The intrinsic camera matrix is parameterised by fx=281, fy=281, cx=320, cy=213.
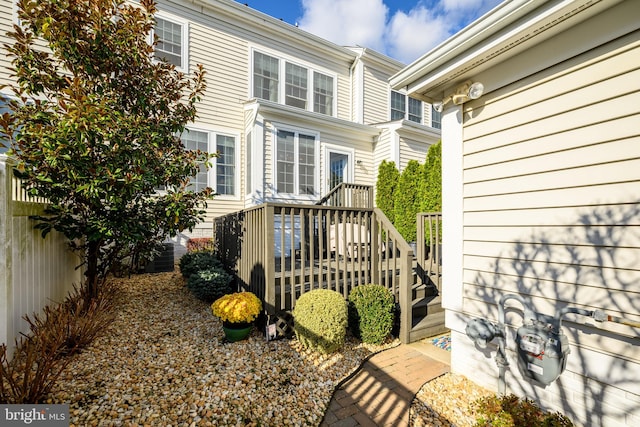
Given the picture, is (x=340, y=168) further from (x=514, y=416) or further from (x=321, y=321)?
(x=514, y=416)

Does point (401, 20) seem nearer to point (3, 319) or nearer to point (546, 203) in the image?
point (546, 203)

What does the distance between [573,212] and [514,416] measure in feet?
5.08

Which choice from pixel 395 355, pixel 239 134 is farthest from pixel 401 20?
pixel 395 355

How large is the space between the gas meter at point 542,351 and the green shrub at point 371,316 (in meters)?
1.61

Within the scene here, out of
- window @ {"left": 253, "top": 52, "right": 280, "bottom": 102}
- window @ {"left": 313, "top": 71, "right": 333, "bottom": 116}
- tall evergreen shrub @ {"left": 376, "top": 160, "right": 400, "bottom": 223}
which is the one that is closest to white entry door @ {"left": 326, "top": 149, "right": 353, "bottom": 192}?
tall evergreen shrub @ {"left": 376, "top": 160, "right": 400, "bottom": 223}

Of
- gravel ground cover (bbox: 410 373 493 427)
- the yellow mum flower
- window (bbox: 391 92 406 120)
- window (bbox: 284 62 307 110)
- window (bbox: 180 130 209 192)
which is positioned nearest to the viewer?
gravel ground cover (bbox: 410 373 493 427)

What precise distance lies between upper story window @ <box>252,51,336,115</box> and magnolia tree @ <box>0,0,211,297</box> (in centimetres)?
507

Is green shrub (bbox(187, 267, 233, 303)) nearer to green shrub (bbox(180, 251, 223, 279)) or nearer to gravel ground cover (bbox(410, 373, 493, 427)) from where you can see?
green shrub (bbox(180, 251, 223, 279))

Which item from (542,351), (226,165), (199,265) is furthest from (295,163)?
(542,351)

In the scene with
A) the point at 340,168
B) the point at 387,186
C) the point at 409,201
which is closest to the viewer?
the point at 409,201

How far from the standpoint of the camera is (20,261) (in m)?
2.73

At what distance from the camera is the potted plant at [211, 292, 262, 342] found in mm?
3190

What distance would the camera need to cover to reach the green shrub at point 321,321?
3082 mm

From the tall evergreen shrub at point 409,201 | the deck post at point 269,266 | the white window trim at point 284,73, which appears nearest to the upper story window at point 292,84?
the white window trim at point 284,73
